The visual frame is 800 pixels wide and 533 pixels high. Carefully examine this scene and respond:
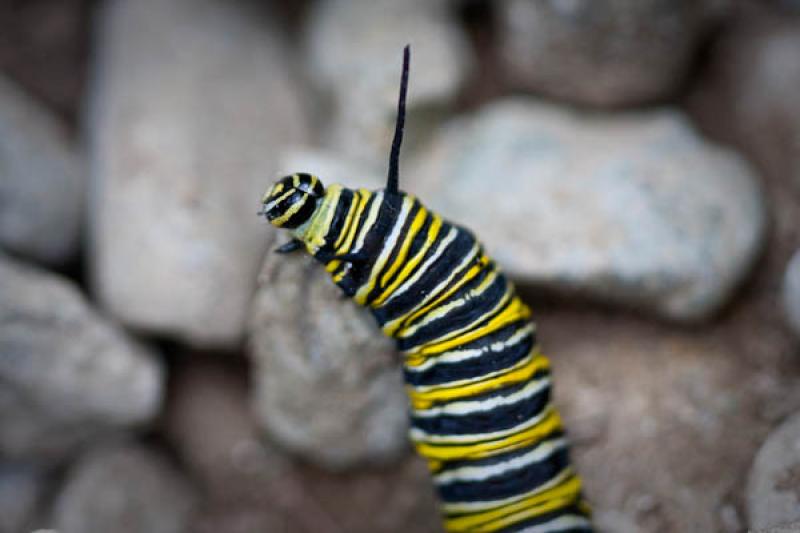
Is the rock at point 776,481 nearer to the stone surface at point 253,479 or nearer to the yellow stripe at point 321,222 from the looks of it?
the stone surface at point 253,479

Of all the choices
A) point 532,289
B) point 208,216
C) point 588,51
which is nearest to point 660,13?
point 588,51

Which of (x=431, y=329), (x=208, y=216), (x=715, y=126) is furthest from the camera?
(x=715, y=126)

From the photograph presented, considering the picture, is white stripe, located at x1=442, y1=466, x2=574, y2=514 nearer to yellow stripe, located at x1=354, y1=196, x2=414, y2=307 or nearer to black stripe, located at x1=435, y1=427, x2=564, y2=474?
black stripe, located at x1=435, y1=427, x2=564, y2=474

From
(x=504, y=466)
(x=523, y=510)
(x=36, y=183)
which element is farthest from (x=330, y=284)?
(x=36, y=183)

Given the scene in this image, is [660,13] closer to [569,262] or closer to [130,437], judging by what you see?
[569,262]

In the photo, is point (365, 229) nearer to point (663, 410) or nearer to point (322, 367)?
point (322, 367)
